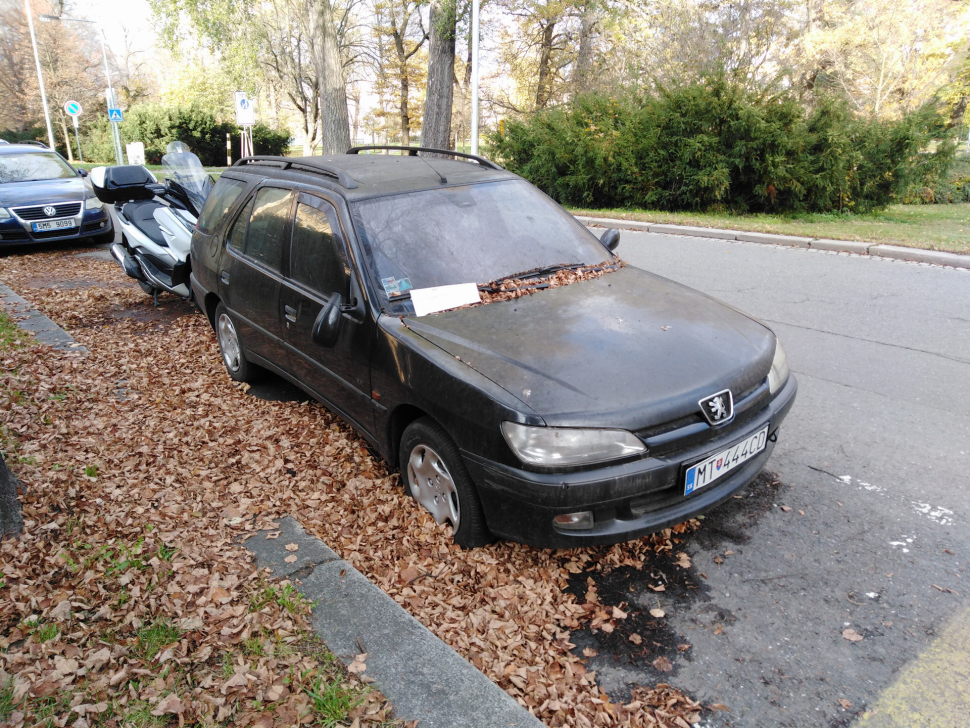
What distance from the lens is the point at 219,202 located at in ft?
18.4

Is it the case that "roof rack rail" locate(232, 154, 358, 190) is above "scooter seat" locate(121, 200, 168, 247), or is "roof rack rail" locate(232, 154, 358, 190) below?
above

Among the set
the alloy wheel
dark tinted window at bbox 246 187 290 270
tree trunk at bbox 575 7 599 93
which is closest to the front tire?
dark tinted window at bbox 246 187 290 270

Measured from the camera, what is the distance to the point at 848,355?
586 cm

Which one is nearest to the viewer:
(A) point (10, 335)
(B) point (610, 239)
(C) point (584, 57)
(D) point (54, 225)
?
(B) point (610, 239)

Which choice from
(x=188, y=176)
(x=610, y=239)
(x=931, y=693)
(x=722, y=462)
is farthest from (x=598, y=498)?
(x=188, y=176)

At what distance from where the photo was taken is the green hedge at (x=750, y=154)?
45.1 feet

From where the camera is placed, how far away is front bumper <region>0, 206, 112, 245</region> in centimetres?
1123

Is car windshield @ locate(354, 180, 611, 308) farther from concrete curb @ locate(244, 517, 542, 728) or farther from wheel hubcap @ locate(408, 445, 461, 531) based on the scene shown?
concrete curb @ locate(244, 517, 542, 728)

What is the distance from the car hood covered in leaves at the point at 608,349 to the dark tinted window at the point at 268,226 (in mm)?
1522

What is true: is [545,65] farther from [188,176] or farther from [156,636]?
[156,636]

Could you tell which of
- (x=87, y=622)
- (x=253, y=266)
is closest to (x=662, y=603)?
(x=87, y=622)

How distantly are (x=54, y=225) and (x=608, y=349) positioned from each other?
38.4 ft

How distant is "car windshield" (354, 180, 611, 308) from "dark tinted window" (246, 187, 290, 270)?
846mm

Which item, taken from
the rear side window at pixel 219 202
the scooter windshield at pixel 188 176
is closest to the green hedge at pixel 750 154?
the scooter windshield at pixel 188 176
